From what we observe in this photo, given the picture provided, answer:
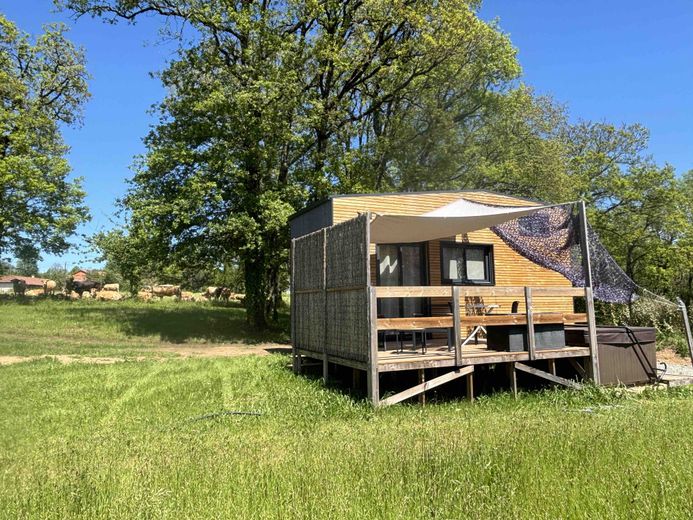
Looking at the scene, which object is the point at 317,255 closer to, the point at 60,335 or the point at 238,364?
the point at 238,364

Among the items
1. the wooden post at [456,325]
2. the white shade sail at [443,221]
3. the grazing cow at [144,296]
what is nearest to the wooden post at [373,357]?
the wooden post at [456,325]

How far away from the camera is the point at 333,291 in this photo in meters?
7.91

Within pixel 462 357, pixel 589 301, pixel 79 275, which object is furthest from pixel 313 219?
pixel 79 275

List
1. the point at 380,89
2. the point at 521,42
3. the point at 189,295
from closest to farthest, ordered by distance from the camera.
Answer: the point at 380,89 < the point at 521,42 < the point at 189,295

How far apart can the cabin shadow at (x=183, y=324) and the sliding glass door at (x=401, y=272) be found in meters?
7.62

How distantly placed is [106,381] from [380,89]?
1731 cm

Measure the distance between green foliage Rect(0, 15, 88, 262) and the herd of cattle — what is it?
84.5 inches

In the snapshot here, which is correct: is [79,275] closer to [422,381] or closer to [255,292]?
[255,292]

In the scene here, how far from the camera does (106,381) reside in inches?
342

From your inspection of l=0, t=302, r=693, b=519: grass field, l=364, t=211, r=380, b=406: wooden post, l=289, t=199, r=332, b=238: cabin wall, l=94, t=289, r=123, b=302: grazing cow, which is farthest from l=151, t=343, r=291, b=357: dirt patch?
l=94, t=289, r=123, b=302: grazing cow

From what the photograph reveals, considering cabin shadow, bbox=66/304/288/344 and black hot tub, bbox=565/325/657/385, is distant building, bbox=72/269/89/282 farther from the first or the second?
black hot tub, bbox=565/325/657/385

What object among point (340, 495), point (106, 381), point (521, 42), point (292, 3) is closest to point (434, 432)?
point (340, 495)

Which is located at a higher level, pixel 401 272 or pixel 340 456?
pixel 401 272

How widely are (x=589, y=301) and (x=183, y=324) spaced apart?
49.6 ft
